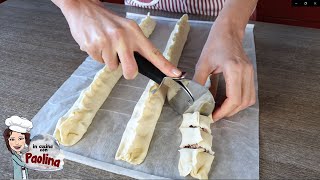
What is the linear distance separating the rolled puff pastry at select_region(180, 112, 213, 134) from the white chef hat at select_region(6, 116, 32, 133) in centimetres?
38

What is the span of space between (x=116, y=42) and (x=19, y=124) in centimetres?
34

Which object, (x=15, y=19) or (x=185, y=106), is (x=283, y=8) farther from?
(x=15, y=19)

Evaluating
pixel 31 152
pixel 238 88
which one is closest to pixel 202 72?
pixel 238 88

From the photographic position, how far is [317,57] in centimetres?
106

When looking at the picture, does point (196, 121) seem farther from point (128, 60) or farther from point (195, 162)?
point (128, 60)

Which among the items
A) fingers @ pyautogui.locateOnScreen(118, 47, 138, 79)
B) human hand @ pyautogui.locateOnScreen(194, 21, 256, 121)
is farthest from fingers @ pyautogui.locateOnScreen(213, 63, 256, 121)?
fingers @ pyautogui.locateOnScreen(118, 47, 138, 79)

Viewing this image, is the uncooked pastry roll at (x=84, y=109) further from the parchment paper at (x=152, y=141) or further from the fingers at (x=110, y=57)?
the fingers at (x=110, y=57)

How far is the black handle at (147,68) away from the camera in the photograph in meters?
0.73

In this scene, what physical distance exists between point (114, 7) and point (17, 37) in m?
0.40

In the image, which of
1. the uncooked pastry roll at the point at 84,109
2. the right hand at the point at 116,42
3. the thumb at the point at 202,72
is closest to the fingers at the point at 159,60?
the right hand at the point at 116,42

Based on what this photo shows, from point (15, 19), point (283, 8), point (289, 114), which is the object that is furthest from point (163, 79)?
point (283, 8)

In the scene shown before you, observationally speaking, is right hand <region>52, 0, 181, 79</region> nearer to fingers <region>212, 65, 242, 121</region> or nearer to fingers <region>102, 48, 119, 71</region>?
fingers <region>102, 48, 119, 71</region>

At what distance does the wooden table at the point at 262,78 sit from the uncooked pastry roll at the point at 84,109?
0.23 ft

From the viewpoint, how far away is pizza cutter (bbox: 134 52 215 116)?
74 cm
